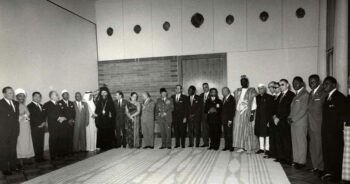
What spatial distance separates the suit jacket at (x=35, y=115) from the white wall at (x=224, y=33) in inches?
151

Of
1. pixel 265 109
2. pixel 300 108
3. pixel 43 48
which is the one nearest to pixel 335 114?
pixel 300 108

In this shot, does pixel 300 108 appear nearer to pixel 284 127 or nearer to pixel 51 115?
pixel 284 127

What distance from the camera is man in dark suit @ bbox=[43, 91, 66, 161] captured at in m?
6.00

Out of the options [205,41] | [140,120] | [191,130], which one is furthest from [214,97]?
[205,41]

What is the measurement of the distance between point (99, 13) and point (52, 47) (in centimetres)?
266

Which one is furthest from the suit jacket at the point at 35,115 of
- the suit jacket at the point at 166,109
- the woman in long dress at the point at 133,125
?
the suit jacket at the point at 166,109

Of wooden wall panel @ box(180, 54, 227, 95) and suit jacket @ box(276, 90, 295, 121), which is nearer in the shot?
suit jacket @ box(276, 90, 295, 121)

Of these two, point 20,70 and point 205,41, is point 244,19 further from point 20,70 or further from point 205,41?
point 20,70

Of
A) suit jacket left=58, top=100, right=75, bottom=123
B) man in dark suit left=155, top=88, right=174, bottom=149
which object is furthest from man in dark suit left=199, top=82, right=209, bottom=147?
suit jacket left=58, top=100, right=75, bottom=123

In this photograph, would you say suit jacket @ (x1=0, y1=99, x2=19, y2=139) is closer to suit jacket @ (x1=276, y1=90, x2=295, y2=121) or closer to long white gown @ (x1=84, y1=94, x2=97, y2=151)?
long white gown @ (x1=84, y1=94, x2=97, y2=151)

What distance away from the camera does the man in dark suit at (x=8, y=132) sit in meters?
4.83

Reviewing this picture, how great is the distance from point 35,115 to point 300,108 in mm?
5117

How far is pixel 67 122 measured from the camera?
6406mm

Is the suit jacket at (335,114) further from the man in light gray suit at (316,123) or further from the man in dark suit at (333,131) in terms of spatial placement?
the man in light gray suit at (316,123)
